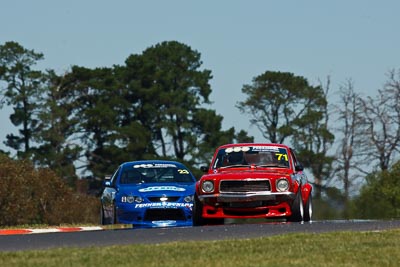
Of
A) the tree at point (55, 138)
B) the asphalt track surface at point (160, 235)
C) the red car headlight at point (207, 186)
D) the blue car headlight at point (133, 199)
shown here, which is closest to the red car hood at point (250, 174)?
the red car headlight at point (207, 186)

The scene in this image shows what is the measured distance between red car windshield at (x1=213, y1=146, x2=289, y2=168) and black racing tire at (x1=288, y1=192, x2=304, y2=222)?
4.39ft

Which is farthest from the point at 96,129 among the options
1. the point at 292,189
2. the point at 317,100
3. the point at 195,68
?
the point at 292,189

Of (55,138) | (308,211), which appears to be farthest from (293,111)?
(308,211)

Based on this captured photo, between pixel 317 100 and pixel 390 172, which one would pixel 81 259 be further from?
pixel 317 100

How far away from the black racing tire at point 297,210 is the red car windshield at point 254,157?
4.39 ft

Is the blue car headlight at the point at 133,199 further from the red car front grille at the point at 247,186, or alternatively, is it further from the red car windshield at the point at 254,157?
the red car front grille at the point at 247,186

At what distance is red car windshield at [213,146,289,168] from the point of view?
24688mm

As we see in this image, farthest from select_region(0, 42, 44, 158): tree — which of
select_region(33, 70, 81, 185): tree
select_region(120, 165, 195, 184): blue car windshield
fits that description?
select_region(120, 165, 195, 184): blue car windshield

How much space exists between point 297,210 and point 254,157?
1.85 m

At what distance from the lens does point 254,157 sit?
24.8 m

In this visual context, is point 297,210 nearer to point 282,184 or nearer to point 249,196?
point 282,184

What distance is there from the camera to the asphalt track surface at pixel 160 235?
1750 cm

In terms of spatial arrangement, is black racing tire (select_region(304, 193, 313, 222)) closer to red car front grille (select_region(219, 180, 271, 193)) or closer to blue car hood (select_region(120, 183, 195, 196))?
red car front grille (select_region(219, 180, 271, 193))

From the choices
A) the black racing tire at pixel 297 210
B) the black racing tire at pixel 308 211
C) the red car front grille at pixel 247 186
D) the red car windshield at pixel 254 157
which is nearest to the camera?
the black racing tire at pixel 297 210
